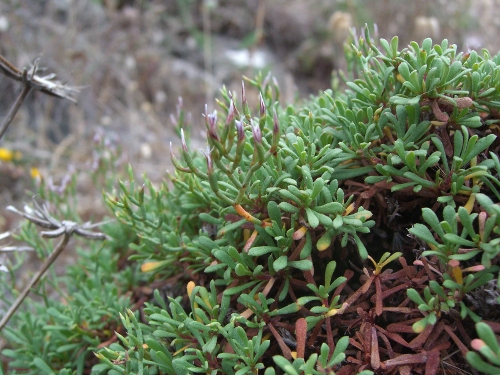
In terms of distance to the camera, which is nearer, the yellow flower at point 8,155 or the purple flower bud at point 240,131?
the purple flower bud at point 240,131

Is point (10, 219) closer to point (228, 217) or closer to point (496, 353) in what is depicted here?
point (228, 217)

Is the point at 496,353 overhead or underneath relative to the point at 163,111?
underneath

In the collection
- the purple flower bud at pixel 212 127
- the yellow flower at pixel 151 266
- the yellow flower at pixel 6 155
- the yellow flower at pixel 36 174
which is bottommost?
the yellow flower at pixel 151 266

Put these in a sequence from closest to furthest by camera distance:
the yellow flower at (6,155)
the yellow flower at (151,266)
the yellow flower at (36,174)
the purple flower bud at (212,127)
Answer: the purple flower bud at (212,127), the yellow flower at (151,266), the yellow flower at (36,174), the yellow flower at (6,155)

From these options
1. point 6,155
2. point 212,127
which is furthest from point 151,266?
point 6,155

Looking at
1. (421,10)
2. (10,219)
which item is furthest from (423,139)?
(421,10)

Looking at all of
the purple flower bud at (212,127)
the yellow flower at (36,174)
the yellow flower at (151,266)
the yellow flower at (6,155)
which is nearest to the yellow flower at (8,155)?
the yellow flower at (6,155)

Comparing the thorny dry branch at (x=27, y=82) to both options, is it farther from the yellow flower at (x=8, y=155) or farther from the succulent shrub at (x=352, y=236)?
the yellow flower at (x=8, y=155)

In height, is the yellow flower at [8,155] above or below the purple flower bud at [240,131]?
above
